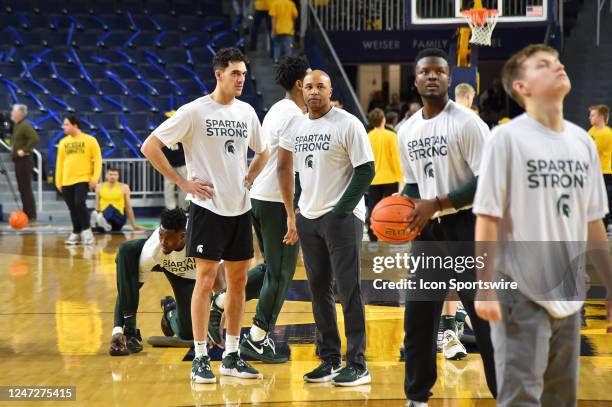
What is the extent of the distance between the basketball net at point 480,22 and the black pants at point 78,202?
5.34m

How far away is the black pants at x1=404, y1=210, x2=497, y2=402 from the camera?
5020mm

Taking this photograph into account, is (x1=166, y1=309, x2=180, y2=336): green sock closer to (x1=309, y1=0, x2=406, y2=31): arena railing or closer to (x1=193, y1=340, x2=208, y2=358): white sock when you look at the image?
(x1=193, y1=340, x2=208, y2=358): white sock

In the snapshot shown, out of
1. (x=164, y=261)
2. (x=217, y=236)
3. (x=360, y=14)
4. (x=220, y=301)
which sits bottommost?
(x=220, y=301)

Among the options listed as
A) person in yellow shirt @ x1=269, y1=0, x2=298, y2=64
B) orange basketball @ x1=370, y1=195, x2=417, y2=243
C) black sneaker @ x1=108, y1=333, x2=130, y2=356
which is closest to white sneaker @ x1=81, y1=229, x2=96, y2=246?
black sneaker @ x1=108, y1=333, x2=130, y2=356

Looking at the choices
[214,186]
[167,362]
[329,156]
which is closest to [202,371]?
[167,362]

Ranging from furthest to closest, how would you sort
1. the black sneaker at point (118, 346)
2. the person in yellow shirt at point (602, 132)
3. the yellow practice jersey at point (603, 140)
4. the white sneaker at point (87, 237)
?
the yellow practice jersey at point (603, 140)
the person in yellow shirt at point (602, 132)
the white sneaker at point (87, 237)
the black sneaker at point (118, 346)

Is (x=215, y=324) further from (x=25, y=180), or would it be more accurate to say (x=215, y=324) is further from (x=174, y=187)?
(x=25, y=180)

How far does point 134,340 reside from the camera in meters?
6.96

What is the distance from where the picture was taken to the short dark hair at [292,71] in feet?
21.7

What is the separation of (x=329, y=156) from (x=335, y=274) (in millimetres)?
681

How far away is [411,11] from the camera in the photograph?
1363 cm

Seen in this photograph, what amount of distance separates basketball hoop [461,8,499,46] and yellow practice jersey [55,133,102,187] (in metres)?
5.01

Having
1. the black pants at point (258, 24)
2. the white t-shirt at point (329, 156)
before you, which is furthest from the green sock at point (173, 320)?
the black pants at point (258, 24)

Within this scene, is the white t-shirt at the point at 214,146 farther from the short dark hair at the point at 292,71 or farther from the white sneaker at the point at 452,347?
the white sneaker at the point at 452,347
